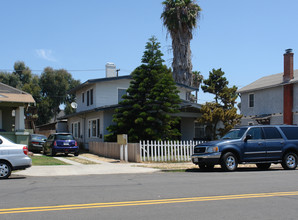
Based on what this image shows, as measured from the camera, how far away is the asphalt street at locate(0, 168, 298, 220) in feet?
21.0

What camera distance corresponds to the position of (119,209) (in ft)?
22.4

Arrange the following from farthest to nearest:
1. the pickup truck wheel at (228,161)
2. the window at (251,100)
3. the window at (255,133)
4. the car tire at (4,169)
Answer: the window at (251,100) → the window at (255,133) → the pickup truck wheel at (228,161) → the car tire at (4,169)

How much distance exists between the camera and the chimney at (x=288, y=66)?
3011 cm

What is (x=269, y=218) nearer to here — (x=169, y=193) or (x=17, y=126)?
(x=169, y=193)

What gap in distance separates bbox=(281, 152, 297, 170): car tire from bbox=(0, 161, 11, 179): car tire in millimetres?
11152

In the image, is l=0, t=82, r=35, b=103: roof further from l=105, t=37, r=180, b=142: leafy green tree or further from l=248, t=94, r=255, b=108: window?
l=248, t=94, r=255, b=108: window

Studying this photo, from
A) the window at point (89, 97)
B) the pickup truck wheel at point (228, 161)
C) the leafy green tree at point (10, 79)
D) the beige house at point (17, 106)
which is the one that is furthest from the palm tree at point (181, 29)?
the leafy green tree at point (10, 79)

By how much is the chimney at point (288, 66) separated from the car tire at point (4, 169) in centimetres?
2482

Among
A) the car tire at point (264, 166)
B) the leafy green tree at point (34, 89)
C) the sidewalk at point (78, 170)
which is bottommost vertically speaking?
the car tire at point (264, 166)

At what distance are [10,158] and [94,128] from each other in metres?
16.7

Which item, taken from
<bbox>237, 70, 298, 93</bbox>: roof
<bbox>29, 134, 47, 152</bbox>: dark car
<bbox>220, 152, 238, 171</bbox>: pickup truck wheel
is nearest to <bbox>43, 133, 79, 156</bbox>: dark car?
<bbox>29, 134, 47, 152</bbox>: dark car

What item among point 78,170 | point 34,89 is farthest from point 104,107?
point 34,89

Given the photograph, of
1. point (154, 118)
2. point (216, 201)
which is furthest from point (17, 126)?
point (216, 201)

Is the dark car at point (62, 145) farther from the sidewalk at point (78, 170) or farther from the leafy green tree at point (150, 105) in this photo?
the sidewalk at point (78, 170)
